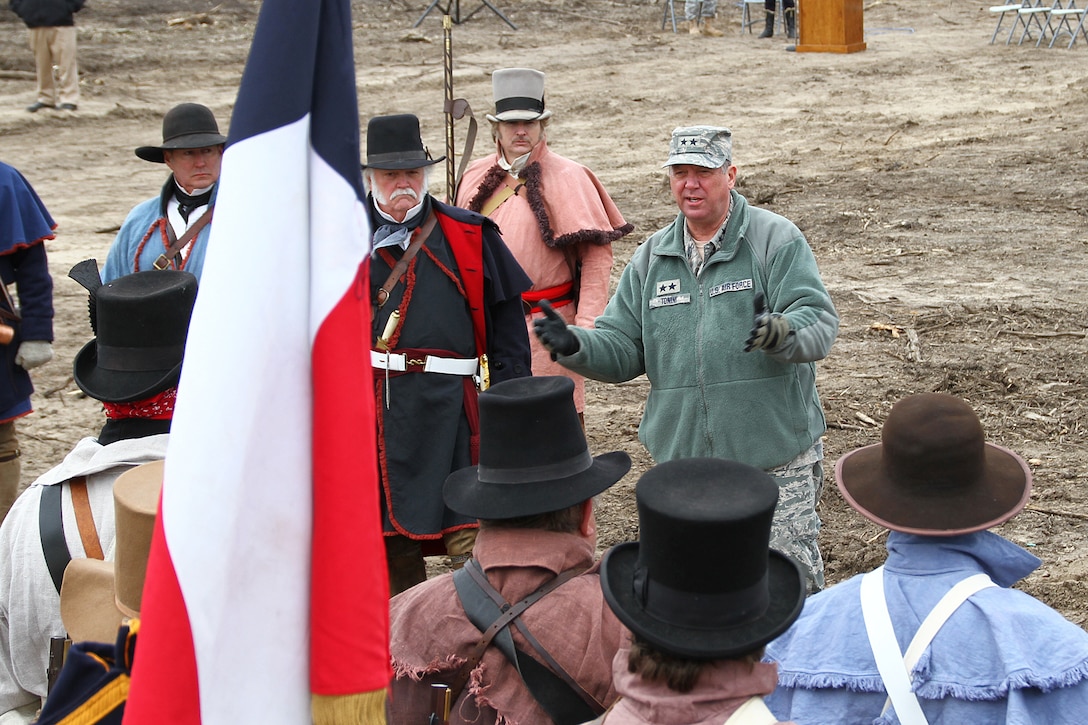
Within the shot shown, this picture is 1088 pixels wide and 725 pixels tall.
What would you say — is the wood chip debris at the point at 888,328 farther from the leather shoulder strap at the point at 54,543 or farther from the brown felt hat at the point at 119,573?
the brown felt hat at the point at 119,573

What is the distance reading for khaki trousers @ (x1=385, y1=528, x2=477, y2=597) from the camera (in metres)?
4.93

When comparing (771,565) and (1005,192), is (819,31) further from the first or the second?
(771,565)

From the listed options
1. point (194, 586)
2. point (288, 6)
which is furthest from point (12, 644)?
A: point (288, 6)

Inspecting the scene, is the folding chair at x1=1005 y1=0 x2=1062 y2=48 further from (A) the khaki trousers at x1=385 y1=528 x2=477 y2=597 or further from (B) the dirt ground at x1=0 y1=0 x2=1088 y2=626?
(A) the khaki trousers at x1=385 y1=528 x2=477 y2=597

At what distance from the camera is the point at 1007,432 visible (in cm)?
751

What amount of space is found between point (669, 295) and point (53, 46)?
15019mm

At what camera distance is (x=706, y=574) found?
2307 mm

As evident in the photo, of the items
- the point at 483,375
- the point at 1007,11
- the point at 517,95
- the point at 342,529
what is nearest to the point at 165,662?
the point at 342,529

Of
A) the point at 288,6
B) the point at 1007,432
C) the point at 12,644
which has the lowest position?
the point at 1007,432

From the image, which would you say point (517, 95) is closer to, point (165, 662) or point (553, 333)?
point (553, 333)

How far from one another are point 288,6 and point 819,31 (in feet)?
66.2

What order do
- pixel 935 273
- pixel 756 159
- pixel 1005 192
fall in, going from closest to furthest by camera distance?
pixel 935 273 < pixel 1005 192 < pixel 756 159

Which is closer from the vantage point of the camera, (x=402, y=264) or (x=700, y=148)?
(x=700, y=148)

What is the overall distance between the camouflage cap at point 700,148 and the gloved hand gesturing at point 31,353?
3.35 meters
